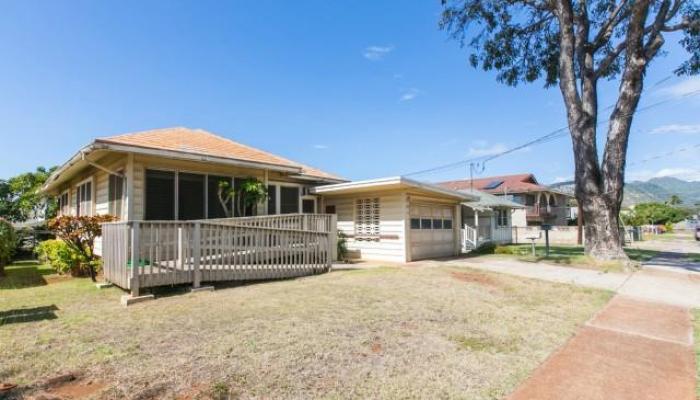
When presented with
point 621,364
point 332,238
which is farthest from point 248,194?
point 621,364

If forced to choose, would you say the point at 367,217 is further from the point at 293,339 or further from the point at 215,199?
the point at 293,339

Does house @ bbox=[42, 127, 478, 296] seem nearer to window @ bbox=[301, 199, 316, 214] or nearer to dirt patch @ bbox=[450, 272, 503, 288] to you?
window @ bbox=[301, 199, 316, 214]

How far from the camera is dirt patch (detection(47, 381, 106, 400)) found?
272cm

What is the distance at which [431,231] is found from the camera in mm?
14164

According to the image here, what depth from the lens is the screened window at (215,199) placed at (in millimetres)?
10156

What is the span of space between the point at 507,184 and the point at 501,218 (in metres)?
11.4

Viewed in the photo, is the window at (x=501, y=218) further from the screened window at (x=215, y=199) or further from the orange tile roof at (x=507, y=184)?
the screened window at (x=215, y=199)

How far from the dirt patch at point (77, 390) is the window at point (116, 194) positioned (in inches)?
278

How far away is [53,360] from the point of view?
3379 mm

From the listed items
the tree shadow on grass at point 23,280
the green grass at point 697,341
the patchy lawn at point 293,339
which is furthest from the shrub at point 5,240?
the green grass at point 697,341

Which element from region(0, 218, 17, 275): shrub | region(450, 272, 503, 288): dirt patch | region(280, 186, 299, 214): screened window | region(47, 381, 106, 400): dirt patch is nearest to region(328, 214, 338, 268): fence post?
region(280, 186, 299, 214): screened window

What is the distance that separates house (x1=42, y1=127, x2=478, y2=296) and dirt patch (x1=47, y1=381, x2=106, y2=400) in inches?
126

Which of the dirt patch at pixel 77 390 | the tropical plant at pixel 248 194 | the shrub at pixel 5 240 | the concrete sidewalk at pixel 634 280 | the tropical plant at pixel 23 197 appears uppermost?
the tropical plant at pixel 23 197

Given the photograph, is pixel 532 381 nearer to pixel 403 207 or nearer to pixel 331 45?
pixel 403 207
